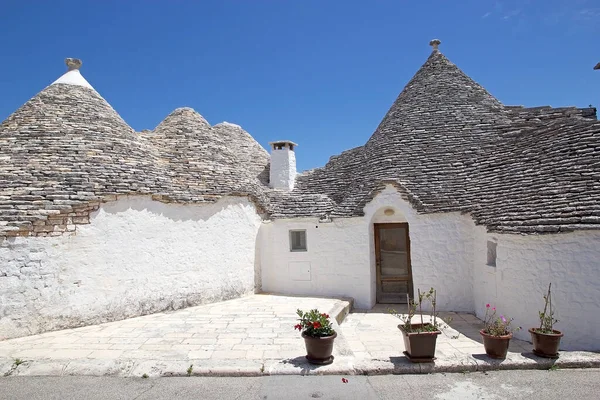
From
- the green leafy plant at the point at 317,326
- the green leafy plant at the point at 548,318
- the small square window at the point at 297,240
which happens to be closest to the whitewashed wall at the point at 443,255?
the green leafy plant at the point at 548,318

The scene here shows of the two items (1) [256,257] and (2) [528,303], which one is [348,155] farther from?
(2) [528,303]

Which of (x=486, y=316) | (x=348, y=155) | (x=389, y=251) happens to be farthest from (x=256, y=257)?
(x=486, y=316)

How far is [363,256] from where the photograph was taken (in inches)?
471

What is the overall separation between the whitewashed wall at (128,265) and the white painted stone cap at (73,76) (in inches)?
199

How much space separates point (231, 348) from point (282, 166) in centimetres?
936

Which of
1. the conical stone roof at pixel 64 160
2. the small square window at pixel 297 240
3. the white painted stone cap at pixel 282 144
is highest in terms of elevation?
the white painted stone cap at pixel 282 144

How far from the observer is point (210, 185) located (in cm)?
1200

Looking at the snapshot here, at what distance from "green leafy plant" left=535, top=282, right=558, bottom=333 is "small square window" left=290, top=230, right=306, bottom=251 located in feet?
24.0

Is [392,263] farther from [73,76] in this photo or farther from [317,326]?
[73,76]

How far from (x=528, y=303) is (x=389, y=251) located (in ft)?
16.6

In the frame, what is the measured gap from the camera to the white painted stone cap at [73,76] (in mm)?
12289

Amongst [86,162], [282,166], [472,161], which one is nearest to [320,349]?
[86,162]

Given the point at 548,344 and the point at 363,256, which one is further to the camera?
the point at 363,256

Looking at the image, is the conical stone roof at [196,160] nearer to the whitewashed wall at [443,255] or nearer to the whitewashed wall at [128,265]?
the whitewashed wall at [128,265]
